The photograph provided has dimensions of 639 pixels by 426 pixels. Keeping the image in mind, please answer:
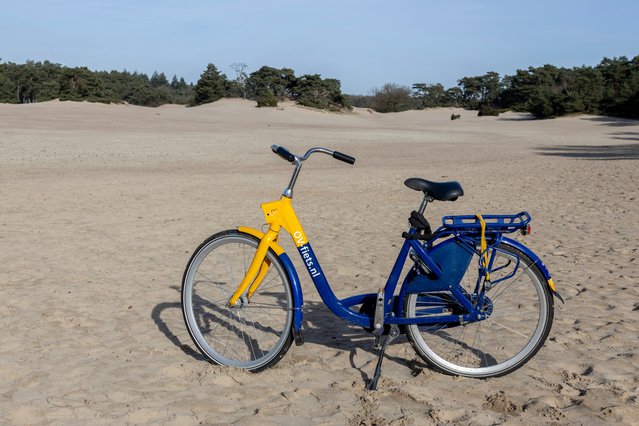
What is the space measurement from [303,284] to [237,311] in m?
1.95

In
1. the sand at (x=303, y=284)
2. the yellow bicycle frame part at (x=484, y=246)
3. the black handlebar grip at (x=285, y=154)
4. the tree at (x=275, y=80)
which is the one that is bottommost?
the sand at (x=303, y=284)

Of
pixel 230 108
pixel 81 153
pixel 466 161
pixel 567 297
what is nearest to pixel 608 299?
pixel 567 297

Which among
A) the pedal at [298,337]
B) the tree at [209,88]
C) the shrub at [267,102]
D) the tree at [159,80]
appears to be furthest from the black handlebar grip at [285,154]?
the tree at [159,80]

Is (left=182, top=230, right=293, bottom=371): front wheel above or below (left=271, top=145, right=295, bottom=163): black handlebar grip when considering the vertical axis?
below

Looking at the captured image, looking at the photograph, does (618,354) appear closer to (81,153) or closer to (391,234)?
(391,234)

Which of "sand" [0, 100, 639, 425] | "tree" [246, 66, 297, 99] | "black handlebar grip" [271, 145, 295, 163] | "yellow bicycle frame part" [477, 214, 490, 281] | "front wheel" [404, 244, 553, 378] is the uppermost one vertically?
"tree" [246, 66, 297, 99]

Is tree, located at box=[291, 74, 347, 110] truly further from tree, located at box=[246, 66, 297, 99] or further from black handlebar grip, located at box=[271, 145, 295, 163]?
black handlebar grip, located at box=[271, 145, 295, 163]

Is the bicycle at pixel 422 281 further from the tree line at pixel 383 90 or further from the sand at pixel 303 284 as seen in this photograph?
the tree line at pixel 383 90

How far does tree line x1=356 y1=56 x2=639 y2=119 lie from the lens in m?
53.9

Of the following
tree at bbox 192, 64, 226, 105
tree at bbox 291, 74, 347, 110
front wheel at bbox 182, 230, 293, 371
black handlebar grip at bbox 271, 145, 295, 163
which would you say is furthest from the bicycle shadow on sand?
tree at bbox 192, 64, 226, 105

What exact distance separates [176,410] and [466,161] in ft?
62.9

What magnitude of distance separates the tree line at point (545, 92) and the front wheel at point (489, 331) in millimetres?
49842

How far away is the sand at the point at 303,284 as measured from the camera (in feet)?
12.6

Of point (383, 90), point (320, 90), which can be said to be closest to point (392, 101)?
point (383, 90)
